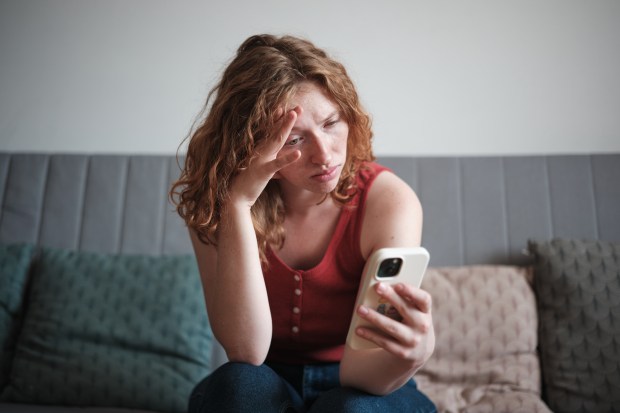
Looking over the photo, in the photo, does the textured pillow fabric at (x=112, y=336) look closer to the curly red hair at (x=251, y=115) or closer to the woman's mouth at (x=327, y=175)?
the curly red hair at (x=251, y=115)

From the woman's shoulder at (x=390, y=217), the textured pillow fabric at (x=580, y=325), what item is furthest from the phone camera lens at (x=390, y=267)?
the textured pillow fabric at (x=580, y=325)

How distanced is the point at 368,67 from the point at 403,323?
54.5 inches

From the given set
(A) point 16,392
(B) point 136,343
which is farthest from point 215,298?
(A) point 16,392

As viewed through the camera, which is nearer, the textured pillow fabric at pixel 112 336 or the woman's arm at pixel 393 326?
the woman's arm at pixel 393 326

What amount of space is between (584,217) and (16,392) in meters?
1.83

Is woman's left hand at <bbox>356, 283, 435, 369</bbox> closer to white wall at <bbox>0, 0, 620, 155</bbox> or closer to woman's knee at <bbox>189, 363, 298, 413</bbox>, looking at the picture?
woman's knee at <bbox>189, 363, 298, 413</bbox>

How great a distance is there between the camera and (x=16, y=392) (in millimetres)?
1406

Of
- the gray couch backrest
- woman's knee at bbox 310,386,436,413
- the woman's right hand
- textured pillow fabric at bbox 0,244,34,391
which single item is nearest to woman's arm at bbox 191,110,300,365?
the woman's right hand

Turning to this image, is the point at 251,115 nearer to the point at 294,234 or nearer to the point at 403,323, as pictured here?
the point at 294,234

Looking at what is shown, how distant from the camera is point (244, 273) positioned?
0.86 metres

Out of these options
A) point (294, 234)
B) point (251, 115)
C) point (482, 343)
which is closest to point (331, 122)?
point (251, 115)

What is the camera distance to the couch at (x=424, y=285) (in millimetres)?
1334

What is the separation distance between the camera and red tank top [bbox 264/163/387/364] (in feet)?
3.12

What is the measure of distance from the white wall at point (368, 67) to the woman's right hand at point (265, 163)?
41.2 inches
